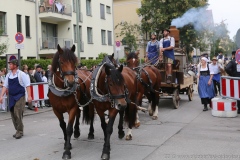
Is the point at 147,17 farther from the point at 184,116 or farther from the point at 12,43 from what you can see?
the point at 184,116

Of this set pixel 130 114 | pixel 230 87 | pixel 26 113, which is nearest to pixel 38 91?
pixel 26 113

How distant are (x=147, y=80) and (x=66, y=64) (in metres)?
4.12

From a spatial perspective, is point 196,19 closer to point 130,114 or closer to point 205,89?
point 205,89

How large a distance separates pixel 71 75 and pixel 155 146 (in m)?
2.40

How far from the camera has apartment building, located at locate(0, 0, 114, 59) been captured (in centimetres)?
2508

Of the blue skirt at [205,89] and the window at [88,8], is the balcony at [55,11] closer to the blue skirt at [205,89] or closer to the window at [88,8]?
the window at [88,8]

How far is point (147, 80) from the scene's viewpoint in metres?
9.89

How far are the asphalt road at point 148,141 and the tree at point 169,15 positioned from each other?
91.6 feet

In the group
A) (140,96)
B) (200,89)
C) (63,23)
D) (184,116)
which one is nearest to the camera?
(140,96)

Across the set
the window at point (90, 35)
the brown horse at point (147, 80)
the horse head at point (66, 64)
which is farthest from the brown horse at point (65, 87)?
the window at point (90, 35)

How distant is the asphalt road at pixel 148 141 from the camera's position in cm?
639

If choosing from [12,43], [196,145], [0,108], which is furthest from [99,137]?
[12,43]

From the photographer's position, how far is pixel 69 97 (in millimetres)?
6543

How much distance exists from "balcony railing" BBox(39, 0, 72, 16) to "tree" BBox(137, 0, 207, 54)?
451 inches
